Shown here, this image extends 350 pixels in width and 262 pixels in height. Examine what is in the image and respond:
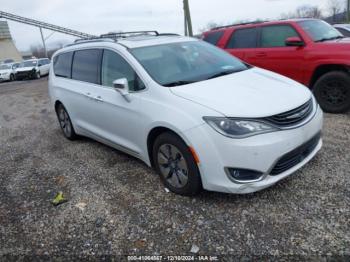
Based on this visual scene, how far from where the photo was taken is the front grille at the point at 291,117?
2820 mm

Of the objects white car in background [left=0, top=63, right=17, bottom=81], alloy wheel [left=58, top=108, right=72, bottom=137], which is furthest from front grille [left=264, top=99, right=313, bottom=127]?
white car in background [left=0, top=63, right=17, bottom=81]

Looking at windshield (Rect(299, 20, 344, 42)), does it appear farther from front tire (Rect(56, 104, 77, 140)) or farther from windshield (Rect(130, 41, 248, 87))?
front tire (Rect(56, 104, 77, 140))

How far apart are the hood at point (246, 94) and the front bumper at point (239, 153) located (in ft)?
0.75

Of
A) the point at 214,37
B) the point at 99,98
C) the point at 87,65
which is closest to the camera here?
the point at 99,98

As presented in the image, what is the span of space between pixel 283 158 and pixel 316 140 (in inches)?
29.4

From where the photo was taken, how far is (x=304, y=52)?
5.73 meters

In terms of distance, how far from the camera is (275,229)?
2.72 meters

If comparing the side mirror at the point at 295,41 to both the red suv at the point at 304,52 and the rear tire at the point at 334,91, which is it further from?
the rear tire at the point at 334,91

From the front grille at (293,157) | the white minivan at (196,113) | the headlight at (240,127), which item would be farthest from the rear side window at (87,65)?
the front grille at (293,157)

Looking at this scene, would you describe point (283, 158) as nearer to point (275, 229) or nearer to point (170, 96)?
point (275, 229)

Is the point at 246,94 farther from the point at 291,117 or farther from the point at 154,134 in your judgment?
the point at 154,134

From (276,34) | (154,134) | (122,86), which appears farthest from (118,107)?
(276,34)

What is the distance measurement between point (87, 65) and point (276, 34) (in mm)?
3956

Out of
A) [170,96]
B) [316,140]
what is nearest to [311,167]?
[316,140]
